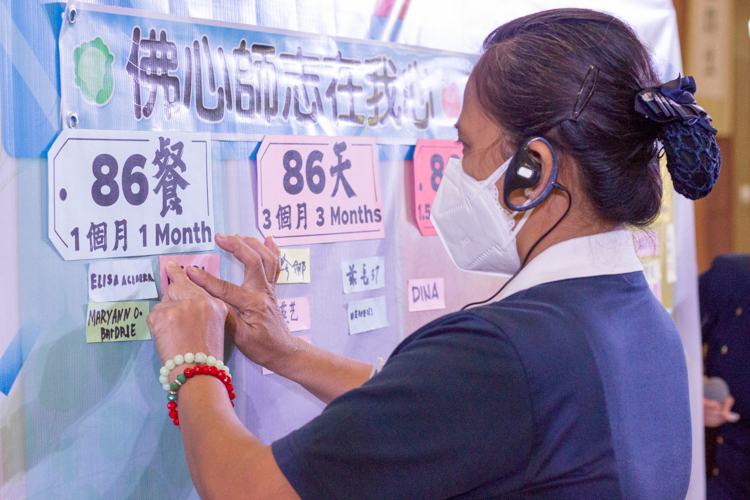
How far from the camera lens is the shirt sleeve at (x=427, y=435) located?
0.55 m

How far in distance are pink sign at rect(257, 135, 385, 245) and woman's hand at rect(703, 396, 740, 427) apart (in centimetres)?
124

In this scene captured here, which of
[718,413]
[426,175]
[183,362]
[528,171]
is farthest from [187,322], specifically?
[718,413]

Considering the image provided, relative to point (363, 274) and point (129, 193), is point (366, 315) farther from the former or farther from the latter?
point (129, 193)

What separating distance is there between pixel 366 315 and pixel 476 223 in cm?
35

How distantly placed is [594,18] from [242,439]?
637mm

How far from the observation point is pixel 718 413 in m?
1.72

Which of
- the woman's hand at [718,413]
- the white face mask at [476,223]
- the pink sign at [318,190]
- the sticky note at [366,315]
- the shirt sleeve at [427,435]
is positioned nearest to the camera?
the shirt sleeve at [427,435]

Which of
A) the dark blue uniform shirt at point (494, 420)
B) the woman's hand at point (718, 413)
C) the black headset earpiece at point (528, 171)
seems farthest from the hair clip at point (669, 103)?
the woman's hand at point (718, 413)

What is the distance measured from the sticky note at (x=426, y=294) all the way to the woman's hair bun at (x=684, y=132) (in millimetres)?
517

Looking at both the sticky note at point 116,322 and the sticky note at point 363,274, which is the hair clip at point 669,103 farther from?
the sticky note at point 116,322

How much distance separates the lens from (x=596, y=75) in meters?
0.69

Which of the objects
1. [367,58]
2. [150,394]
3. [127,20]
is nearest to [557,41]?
[367,58]

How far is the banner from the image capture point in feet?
2.62

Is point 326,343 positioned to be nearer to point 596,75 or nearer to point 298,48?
point 298,48
